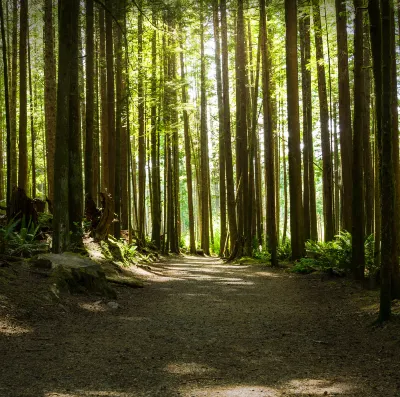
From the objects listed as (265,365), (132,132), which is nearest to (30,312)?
(265,365)

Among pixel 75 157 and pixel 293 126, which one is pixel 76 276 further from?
pixel 293 126

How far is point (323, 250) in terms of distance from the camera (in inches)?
499

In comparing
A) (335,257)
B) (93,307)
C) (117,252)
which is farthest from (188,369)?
(117,252)

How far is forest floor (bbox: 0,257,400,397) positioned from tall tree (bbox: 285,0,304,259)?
16.7 ft

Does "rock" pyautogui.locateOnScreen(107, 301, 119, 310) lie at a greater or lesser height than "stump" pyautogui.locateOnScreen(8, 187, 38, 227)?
lesser

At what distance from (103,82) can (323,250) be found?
39.1 ft

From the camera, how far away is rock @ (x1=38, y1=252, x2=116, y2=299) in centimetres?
764

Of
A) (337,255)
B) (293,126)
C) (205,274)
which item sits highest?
(293,126)

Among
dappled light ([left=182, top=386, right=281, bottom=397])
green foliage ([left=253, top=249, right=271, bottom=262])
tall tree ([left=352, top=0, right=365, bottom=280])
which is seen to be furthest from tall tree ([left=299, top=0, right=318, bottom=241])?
dappled light ([left=182, top=386, right=281, bottom=397])

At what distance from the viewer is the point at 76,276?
793 cm

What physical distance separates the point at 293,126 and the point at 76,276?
28.8ft

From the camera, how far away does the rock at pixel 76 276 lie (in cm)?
764

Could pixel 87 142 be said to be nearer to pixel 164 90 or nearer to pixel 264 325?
pixel 164 90

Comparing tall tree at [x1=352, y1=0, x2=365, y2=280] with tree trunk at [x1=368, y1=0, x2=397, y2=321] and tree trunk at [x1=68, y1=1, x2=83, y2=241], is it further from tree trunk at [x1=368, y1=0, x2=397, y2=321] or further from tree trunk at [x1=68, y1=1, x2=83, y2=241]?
tree trunk at [x1=68, y1=1, x2=83, y2=241]
